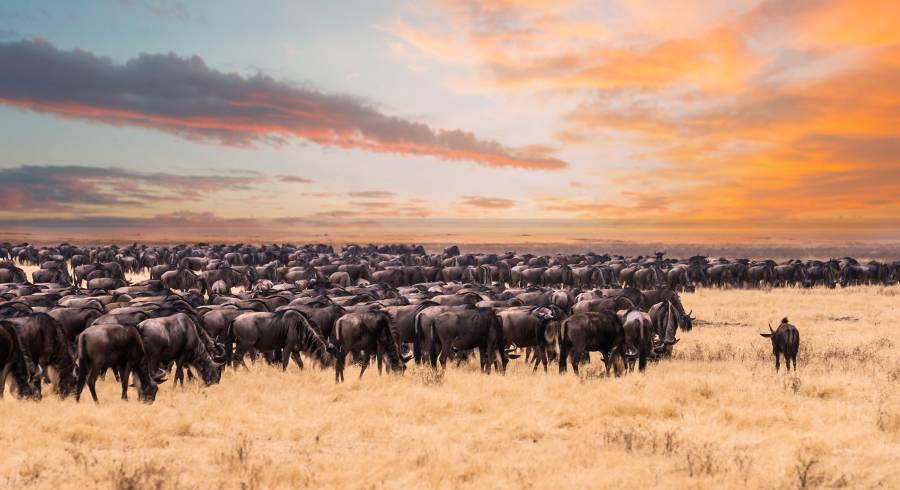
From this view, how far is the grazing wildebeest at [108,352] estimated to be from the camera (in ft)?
48.0

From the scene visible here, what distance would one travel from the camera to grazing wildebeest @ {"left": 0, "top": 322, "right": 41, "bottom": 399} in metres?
14.6

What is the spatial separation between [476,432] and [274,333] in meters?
8.94

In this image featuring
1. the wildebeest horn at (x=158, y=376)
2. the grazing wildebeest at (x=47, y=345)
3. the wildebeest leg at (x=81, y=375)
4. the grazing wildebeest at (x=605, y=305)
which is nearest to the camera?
the wildebeest leg at (x=81, y=375)

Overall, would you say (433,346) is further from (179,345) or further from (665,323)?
(665,323)

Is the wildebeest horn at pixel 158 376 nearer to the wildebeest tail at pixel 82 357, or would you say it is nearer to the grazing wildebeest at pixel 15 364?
the wildebeest tail at pixel 82 357

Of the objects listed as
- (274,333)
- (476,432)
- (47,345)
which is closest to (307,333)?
(274,333)

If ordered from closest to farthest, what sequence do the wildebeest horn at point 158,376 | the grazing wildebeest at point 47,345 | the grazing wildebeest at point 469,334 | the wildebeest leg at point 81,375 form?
the wildebeest leg at point 81,375 < the grazing wildebeest at point 47,345 < the wildebeest horn at point 158,376 < the grazing wildebeest at point 469,334

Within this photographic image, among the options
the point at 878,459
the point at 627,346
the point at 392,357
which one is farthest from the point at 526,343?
the point at 878,459

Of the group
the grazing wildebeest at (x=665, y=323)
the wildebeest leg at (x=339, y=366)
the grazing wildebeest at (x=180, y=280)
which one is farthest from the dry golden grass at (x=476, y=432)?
the grazing wildebeest at (x=180, y=280)

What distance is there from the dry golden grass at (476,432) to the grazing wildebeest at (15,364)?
38cm

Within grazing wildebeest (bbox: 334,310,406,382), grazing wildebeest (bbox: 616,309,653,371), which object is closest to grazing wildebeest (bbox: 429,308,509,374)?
grazing wildebeest (bbox: 334,310,406,382)

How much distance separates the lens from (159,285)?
32.4 meters

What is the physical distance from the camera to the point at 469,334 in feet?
65.5

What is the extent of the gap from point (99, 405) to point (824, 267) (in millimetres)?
72671
